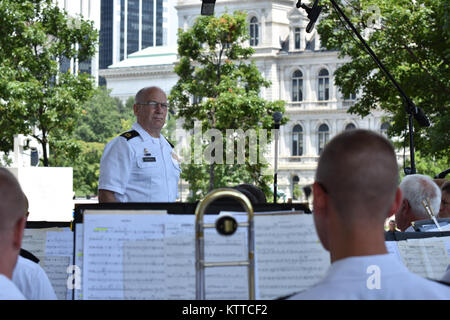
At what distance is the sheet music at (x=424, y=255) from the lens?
377cm

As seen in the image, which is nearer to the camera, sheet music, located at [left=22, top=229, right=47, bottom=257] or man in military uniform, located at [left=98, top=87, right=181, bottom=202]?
sheet music, located at [left=22, top=229, right=47, bottom=257]

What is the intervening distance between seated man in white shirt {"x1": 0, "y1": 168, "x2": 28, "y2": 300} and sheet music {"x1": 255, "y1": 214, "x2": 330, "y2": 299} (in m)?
0.98

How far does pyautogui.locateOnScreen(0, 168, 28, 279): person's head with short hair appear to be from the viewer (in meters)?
1.98

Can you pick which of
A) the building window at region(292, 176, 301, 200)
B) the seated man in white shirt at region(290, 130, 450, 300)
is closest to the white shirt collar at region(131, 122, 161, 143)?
the seated man in white shirt at region(290, 130, 450, 300)

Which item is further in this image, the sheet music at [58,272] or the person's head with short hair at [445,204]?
the person's head with short hair at [445,204]

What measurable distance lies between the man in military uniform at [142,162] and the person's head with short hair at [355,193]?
3.04m

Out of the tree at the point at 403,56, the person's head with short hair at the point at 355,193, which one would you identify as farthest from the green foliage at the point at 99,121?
the person's head with short hair at the point at 355,193

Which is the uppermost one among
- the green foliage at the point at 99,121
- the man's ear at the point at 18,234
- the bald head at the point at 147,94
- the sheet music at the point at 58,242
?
the green foliage at the point at 99,121

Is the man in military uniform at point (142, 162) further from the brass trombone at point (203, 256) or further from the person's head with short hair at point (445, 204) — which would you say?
the brass trombone at point (203, 256)

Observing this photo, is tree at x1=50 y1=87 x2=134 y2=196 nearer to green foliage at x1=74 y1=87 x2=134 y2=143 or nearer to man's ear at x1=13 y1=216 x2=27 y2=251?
green foliage at x1=74 y1=87 x2=134 y2=143

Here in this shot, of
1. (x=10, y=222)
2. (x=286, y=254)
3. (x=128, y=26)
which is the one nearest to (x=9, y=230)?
(x=10, y=222)

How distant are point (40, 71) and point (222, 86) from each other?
1132cm

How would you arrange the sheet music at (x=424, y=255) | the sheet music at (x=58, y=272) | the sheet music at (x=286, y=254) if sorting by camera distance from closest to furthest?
the sheet music at (x=286, y=254) → the sheet music at (x=58, y=272) → the sheet music at (x=424, y=255)
